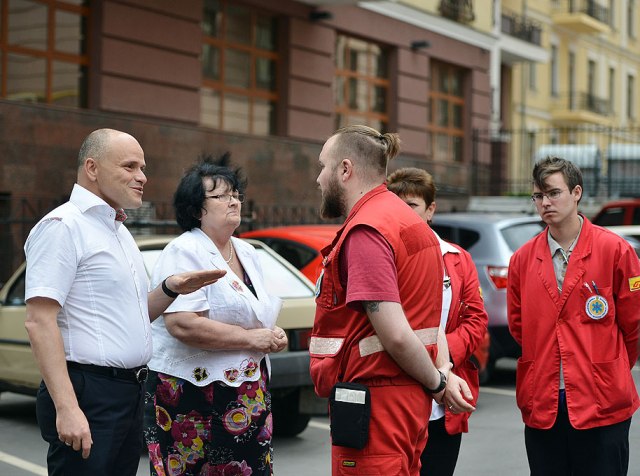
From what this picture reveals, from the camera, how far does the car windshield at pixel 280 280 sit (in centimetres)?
845

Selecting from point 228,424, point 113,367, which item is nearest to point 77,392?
point 113,367

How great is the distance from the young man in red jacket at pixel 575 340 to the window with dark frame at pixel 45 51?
1181 cm

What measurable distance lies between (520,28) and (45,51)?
18315 mm

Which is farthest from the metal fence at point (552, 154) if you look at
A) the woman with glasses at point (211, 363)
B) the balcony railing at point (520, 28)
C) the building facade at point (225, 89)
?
the woman with glasses at point (211, 363)

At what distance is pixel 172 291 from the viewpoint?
4.80m

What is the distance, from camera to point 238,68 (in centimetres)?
2002

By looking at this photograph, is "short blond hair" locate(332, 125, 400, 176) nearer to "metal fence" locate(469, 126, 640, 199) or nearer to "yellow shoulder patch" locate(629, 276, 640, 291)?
"yellow shoulder patch" locate(629, 276, 640, 291)

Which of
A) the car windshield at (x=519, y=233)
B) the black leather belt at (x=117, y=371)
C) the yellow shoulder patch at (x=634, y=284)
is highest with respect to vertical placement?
the car windshield at (x=519, y=233)

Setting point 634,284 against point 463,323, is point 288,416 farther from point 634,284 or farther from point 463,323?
point 634,284

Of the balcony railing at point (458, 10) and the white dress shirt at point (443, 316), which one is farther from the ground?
the balcony railing at point (458, 10)

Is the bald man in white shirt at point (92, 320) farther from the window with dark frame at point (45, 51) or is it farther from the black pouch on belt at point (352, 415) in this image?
the window with dark frame at point (45, 51)

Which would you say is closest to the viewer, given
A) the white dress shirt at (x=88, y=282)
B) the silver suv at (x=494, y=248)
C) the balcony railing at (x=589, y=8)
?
the white dress shirt at (x=88, y=282)

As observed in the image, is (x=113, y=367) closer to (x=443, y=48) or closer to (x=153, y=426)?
(x=153, y=426)

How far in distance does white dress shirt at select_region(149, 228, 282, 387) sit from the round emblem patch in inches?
58.3
